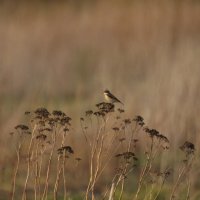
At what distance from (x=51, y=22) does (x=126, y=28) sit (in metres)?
3.39

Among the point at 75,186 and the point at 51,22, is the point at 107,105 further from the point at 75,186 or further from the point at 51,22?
the point at 51,22

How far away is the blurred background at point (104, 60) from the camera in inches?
541

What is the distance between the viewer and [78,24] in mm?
20641

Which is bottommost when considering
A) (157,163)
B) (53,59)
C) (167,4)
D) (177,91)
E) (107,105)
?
(107,105)

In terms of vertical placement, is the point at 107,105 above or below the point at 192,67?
below

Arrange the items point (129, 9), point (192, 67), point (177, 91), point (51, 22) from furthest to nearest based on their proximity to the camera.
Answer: point (51, 22) < point (129, 9) < point (192, 67) < point (177, 91)

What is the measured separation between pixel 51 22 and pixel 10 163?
10.3 meters

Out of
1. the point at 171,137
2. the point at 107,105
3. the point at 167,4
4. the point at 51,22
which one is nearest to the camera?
the point at 107,105

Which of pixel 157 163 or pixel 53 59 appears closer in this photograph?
pixel 157 163

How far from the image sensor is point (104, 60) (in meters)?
18.3

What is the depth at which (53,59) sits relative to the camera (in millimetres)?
19062

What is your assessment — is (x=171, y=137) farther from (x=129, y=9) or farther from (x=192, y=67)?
(x=129, y=9)

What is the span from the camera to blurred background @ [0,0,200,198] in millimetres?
13742

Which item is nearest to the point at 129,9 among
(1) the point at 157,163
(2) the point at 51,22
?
(2) the point at 51,22
